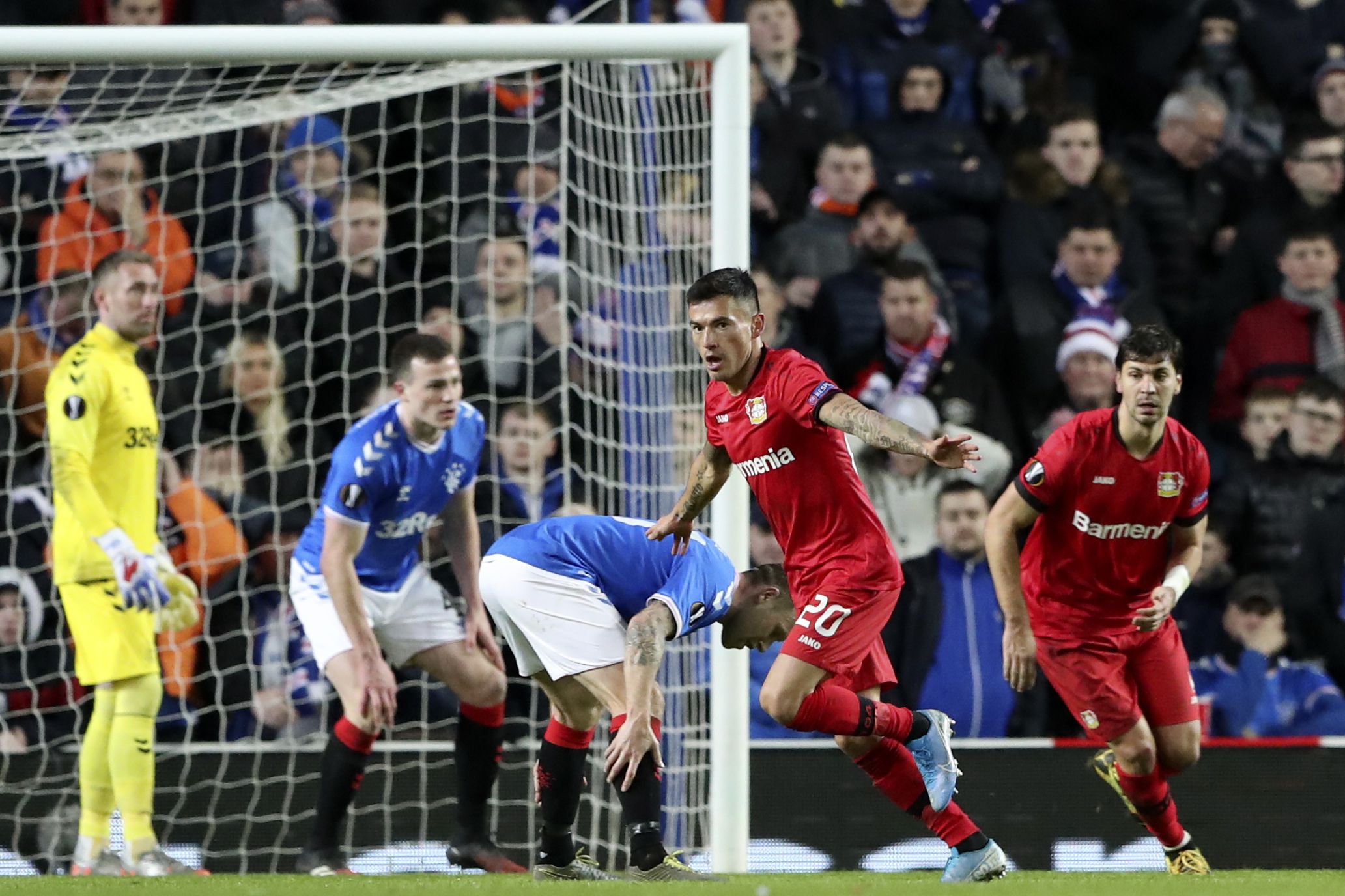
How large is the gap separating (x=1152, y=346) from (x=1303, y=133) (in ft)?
12.0

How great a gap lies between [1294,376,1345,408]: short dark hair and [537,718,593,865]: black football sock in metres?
4.13

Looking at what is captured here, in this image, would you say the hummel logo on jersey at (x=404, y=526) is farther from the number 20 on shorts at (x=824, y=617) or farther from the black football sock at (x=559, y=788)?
the number 20 on shorts at (x=824, y=617)

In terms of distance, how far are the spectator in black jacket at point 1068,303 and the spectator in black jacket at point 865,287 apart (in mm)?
335

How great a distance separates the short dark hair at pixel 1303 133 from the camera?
842 centimetres

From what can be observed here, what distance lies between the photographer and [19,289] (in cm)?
729

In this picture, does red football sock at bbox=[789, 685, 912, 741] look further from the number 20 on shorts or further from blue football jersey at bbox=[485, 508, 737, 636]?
blue football jersey at bbox=[485, 508, 737, 636]

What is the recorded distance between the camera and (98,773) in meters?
5.98

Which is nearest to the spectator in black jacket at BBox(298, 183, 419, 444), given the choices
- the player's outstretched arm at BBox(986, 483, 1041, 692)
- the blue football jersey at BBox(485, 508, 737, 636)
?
the blue football jersey at BBox(485, 508, 737, 636)

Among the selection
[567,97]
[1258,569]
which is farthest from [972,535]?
[567,97]

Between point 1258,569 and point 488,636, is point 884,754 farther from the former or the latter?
point 1258,569

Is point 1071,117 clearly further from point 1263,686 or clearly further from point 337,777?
point 337,777

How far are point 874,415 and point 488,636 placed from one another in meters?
2.27

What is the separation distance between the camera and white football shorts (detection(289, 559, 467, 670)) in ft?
19.5

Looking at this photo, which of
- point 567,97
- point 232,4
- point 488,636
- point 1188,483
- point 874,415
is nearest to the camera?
point 874,415
